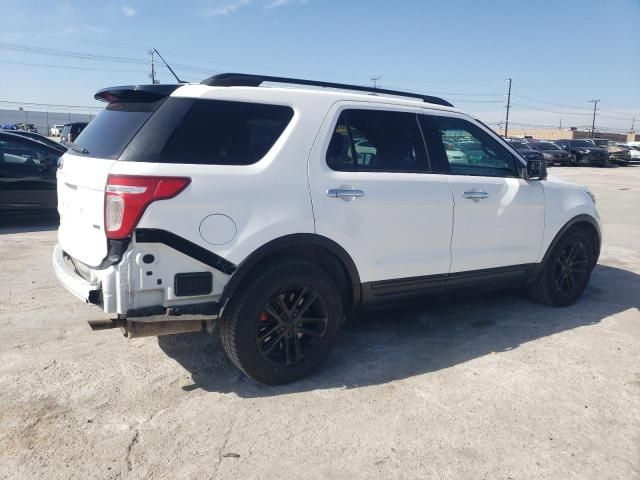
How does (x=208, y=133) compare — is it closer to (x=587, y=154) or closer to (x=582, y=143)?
(x=587, y=154)

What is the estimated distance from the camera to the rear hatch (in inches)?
121

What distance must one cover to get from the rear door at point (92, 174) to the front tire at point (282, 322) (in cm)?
91

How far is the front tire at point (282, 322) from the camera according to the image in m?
3.28

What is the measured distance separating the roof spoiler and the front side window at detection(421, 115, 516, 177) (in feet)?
6.61

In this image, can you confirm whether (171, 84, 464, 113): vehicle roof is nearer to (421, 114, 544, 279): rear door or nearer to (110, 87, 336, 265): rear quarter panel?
(110, 87, 336, 265): rear quarter panel

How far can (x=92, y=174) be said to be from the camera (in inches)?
122

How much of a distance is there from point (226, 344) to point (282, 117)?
5.00 feet

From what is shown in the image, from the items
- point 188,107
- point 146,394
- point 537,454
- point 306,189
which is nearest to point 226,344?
point 146,394

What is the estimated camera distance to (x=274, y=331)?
11.4ft

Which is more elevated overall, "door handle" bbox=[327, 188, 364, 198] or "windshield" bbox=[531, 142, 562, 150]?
"windshield" bbox=[531, 142, 562, 150]

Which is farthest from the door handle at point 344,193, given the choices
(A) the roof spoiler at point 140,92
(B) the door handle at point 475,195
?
(A) the roof spoiler at point 140,92

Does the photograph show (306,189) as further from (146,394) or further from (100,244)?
(146,394)

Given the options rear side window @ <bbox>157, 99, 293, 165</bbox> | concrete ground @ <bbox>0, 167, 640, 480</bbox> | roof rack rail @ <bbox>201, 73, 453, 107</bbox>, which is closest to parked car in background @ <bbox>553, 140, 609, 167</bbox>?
concrete ground @ <bbox>0, 167, 640, 480</bbox>

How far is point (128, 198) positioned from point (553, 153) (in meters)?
32.4
